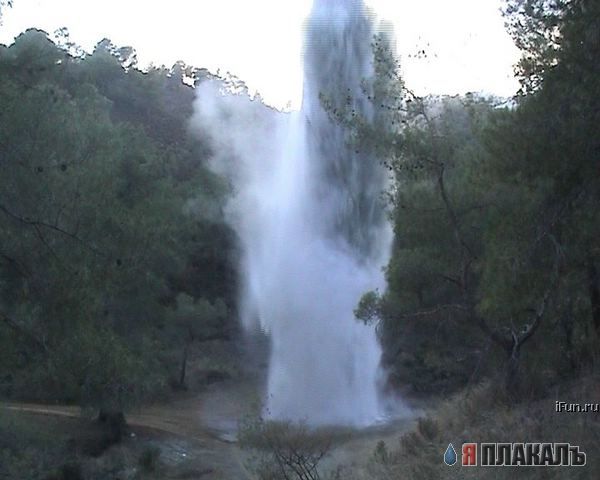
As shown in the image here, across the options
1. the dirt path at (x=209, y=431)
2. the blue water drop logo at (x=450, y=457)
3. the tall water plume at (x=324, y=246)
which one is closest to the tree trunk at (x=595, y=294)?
the dirt path at (x=209, y=431)

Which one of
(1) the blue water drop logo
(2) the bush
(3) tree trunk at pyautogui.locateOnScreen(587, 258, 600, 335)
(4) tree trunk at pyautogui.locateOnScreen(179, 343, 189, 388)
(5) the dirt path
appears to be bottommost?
(1) the blue water drop logo

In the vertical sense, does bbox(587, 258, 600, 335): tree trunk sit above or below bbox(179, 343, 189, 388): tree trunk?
below

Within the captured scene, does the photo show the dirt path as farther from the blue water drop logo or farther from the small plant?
the blue water drop logo

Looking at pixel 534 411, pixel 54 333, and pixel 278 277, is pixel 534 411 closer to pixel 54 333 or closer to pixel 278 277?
pixel 54 333

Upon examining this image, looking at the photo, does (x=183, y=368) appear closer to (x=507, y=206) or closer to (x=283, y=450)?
(x=283, y=450)

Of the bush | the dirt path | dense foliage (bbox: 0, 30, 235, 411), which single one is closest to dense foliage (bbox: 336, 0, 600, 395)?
the dirt path

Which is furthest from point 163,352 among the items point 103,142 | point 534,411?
point 534,411

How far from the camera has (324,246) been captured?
1085 inches

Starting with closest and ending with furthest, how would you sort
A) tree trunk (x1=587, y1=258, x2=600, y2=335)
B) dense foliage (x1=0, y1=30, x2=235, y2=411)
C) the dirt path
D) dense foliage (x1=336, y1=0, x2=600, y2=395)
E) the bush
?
dense foliage (x1=336, y1=0, x2=600, y2=395), dense foliage (x1=0, y1=30, x2=235, y2=411), tree trunk (x1=587, y1=258, x2=600, y2=335), the dirt path, the bush

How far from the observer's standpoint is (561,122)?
1045 cm

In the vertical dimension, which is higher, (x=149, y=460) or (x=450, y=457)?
(x=149, y=460)

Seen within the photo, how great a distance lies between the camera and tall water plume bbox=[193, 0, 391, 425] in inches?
1009

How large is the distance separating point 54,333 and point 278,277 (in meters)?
16.8

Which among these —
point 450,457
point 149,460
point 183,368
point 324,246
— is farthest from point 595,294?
point 183,368
